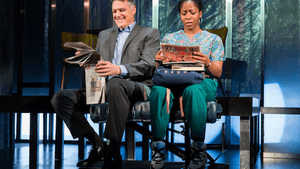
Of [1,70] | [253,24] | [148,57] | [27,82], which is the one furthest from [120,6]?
[27,82]

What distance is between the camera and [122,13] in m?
2.45

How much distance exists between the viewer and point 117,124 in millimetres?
1892

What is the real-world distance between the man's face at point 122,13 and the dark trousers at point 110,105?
0.59m

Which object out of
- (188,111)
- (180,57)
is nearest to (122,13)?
(180,57)

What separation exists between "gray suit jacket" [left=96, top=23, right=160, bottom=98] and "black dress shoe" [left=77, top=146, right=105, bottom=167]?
20.7 inches

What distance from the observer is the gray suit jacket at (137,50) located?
7.34ft

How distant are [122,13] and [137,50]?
0.31m

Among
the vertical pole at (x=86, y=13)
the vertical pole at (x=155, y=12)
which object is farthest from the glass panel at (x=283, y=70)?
the vertical pole at (x=86, y=13)

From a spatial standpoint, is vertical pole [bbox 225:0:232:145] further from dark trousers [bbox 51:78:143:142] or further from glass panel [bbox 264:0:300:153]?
dark trousers [bbox 51:78:143:142]

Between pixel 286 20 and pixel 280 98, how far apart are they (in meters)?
0.92

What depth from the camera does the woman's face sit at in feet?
7.52

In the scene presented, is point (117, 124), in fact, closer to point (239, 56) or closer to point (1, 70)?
point (239, 56)

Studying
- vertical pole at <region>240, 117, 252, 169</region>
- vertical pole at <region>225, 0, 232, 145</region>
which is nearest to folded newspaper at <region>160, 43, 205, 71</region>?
vertical pole at <region>240, 117, 252, 169</region>

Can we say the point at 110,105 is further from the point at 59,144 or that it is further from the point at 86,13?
the point at 86,13
